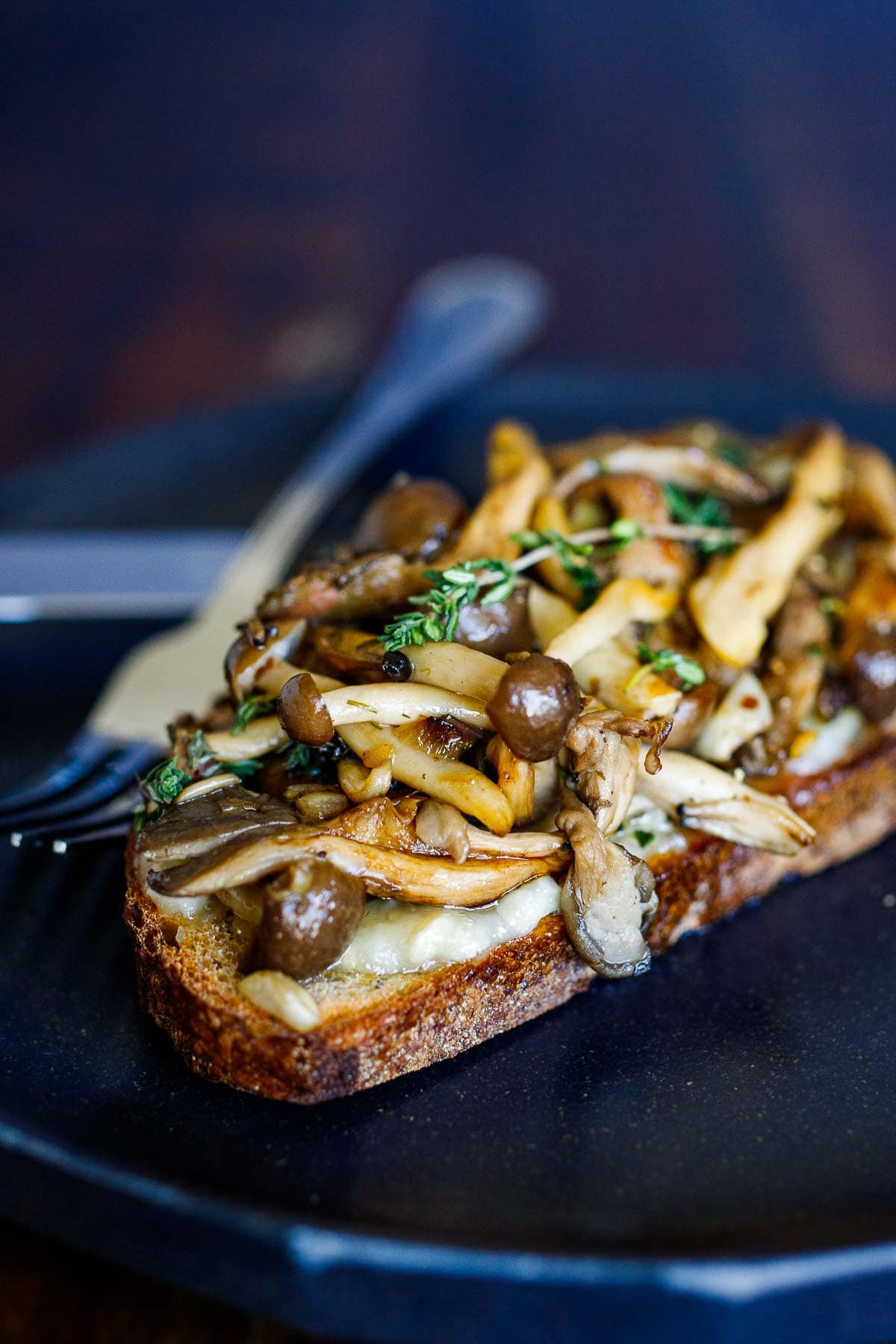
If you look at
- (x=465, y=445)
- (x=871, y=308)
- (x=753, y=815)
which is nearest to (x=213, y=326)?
(x=465, y=445)

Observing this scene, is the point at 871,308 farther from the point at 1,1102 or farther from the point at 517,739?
the point at 1,1102

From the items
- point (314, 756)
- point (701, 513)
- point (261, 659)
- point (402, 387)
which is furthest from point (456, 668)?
point (402, 387)

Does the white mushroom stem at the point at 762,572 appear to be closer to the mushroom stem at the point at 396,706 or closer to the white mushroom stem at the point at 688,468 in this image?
the white mushroom stem at the point at 688,468

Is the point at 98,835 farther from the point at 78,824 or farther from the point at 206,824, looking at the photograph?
the point at 206,824

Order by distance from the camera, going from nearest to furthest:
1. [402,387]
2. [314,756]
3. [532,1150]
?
[532,1150] → [314,756] → [402,387]

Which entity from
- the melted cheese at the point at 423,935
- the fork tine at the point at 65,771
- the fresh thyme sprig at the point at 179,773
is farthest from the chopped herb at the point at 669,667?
the fork tine at the point at 65,771

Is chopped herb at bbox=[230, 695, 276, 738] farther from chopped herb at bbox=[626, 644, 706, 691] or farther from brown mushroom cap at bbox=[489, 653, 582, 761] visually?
chopped herb at bbox=[626, 644, 706, 691]

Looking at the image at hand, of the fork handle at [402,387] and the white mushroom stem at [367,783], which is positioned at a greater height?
the white mushroom stem at [367,783]
